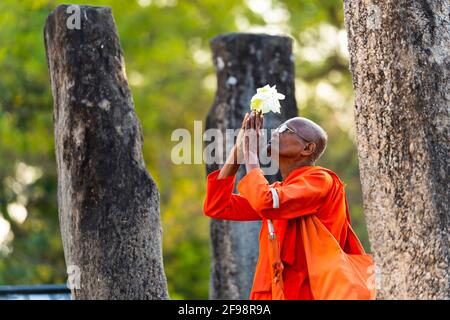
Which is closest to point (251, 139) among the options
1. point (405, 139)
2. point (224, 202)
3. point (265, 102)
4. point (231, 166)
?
point (265, 102)

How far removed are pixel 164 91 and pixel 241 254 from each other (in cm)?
1203

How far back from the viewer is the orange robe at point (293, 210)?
6730 mm

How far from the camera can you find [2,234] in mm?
22328

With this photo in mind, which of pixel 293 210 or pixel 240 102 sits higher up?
pixel 240 102

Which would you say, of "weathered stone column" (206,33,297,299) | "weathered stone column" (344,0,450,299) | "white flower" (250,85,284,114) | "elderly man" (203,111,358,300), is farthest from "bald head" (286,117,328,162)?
"weathered stone column" (206,33,297,299)

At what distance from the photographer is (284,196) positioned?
6.72 metres

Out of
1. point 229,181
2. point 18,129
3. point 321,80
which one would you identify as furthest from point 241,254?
point 321,80

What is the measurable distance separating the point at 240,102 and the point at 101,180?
13.0 ft

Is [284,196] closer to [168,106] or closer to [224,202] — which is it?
[224,202]

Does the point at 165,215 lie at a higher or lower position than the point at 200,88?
lower

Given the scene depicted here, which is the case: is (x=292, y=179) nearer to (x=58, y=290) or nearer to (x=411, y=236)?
(x=411, y=236)

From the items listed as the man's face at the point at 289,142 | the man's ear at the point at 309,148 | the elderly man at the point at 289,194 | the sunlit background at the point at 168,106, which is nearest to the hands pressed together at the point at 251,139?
the elderly man at the point at 289,194

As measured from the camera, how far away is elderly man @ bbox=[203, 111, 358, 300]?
6754 mm
